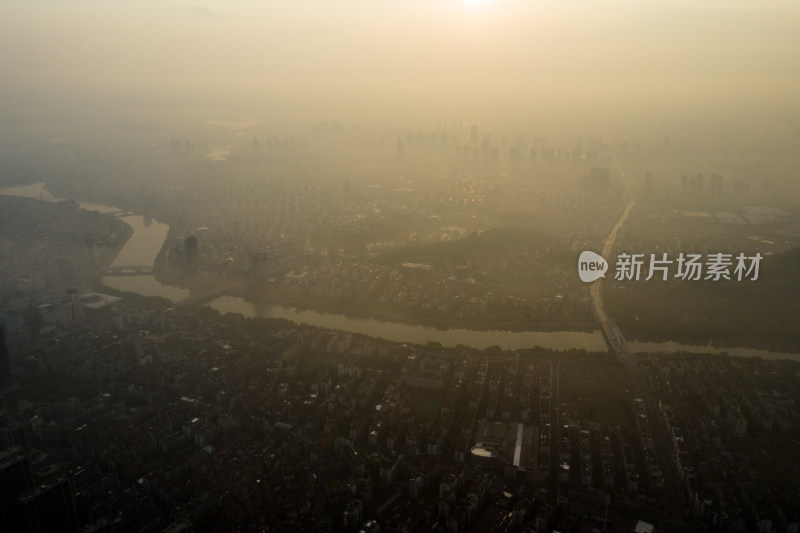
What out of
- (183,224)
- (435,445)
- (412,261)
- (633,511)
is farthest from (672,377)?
(183,224)

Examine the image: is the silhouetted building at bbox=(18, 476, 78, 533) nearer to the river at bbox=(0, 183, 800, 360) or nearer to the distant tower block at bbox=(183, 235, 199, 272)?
the river at bbox=(0, 183, 800, 360)

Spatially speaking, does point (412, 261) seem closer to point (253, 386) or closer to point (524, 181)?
point (253, 386)

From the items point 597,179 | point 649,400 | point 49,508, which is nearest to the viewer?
point 49,508

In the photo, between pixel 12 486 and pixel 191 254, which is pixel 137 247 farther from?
pixel 12 486

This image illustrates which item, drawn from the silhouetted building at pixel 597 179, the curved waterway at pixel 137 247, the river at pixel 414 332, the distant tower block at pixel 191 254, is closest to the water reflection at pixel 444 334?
the river at pixel 414 332

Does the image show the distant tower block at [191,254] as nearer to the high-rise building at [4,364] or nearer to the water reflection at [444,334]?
the water reflection at [444,334]

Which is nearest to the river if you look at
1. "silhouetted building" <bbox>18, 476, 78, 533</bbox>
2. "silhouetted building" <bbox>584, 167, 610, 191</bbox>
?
"silhouetted building" <bbox>18, 476, 78, 533</bbox>

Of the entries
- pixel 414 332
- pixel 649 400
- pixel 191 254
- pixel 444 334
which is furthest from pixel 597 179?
pixel 649 400

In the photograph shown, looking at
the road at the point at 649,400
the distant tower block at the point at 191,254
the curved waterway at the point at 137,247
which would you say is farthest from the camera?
the distant tower block at the point at 191,254
